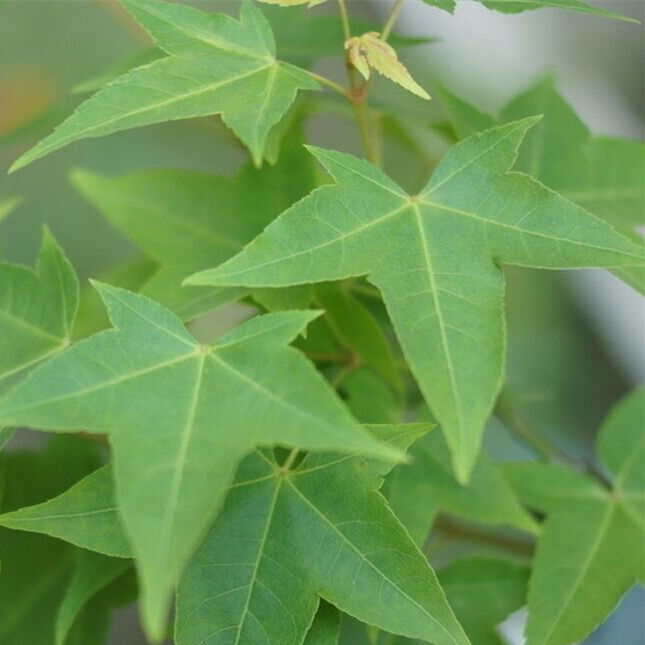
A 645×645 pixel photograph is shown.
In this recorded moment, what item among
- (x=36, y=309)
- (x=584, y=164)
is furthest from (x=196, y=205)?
(x=584, y=164)

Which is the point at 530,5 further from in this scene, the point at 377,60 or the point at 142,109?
the point at 142,109

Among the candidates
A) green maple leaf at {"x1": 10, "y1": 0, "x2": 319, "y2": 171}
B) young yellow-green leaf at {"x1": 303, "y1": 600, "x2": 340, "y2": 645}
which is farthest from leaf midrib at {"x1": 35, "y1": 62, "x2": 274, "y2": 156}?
young yellow-green leaf at {"x1": 303, "y1": 600, "x2": 340, "y2": 645}

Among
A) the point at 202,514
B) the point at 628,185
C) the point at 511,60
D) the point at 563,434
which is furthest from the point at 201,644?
the point at 511,60

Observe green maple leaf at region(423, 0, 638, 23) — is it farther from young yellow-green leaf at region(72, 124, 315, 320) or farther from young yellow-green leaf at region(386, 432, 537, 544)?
young yellow-green leaf at region(386, 432, 537, 544)

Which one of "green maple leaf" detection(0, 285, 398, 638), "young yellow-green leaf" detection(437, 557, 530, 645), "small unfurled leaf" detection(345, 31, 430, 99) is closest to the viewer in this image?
"green maple leaf" detection(0, 285, 398, 638)

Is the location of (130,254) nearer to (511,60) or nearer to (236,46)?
(511,60)

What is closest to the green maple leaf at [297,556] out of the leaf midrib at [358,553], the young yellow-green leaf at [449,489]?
the leaf midrib at [358,553]

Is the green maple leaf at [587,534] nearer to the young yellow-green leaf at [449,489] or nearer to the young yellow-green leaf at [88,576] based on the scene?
the young yellow-green leaf at [449,489]
